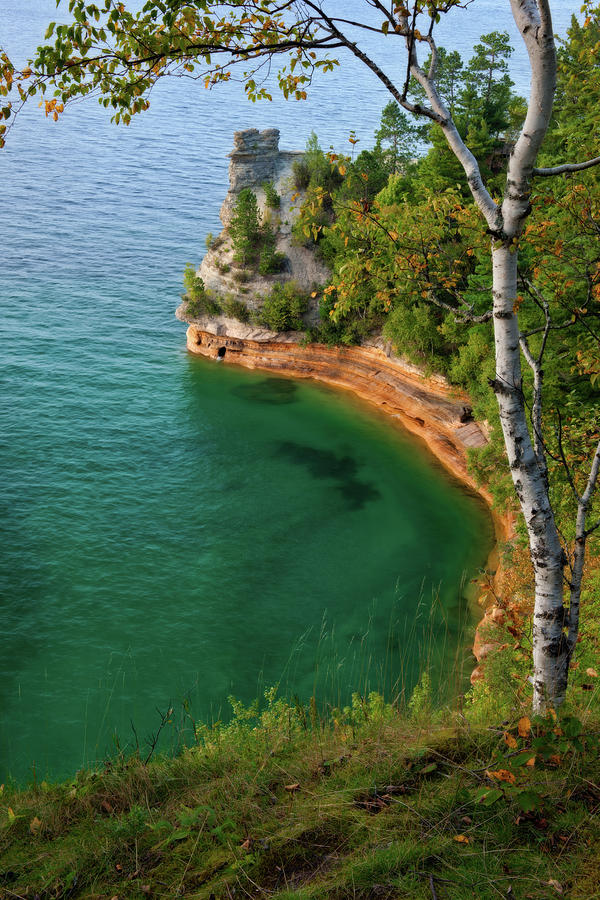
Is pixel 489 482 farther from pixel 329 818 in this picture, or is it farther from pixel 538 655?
pixel 329 818

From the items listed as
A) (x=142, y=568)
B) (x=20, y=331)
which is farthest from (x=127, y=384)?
(x=142, y=568)

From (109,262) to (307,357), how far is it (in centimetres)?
2356

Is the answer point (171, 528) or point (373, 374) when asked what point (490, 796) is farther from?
point (373, 374)

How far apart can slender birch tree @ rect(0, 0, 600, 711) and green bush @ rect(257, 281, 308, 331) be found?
34343mm

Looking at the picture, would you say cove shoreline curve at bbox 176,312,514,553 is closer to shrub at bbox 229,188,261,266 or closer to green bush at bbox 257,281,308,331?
green bush at bbox 257,281,308,331

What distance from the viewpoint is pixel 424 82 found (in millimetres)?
6500

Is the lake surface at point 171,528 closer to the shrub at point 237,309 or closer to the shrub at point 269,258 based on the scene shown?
the shrub at point 237,309

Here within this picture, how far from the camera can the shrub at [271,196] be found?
43781mm

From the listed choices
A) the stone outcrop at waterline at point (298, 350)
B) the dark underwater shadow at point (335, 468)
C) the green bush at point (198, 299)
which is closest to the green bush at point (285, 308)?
the stone outcrop at waterline at point (298, 350)

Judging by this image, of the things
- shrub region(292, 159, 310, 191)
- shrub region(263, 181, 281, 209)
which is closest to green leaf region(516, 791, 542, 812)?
shrub region(263, 181, 281, 209)

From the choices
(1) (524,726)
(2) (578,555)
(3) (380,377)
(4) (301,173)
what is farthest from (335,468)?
(1) (524,726)

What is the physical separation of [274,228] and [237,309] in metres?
6.46

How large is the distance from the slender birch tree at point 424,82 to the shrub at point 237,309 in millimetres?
36011

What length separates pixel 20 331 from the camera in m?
44.1
